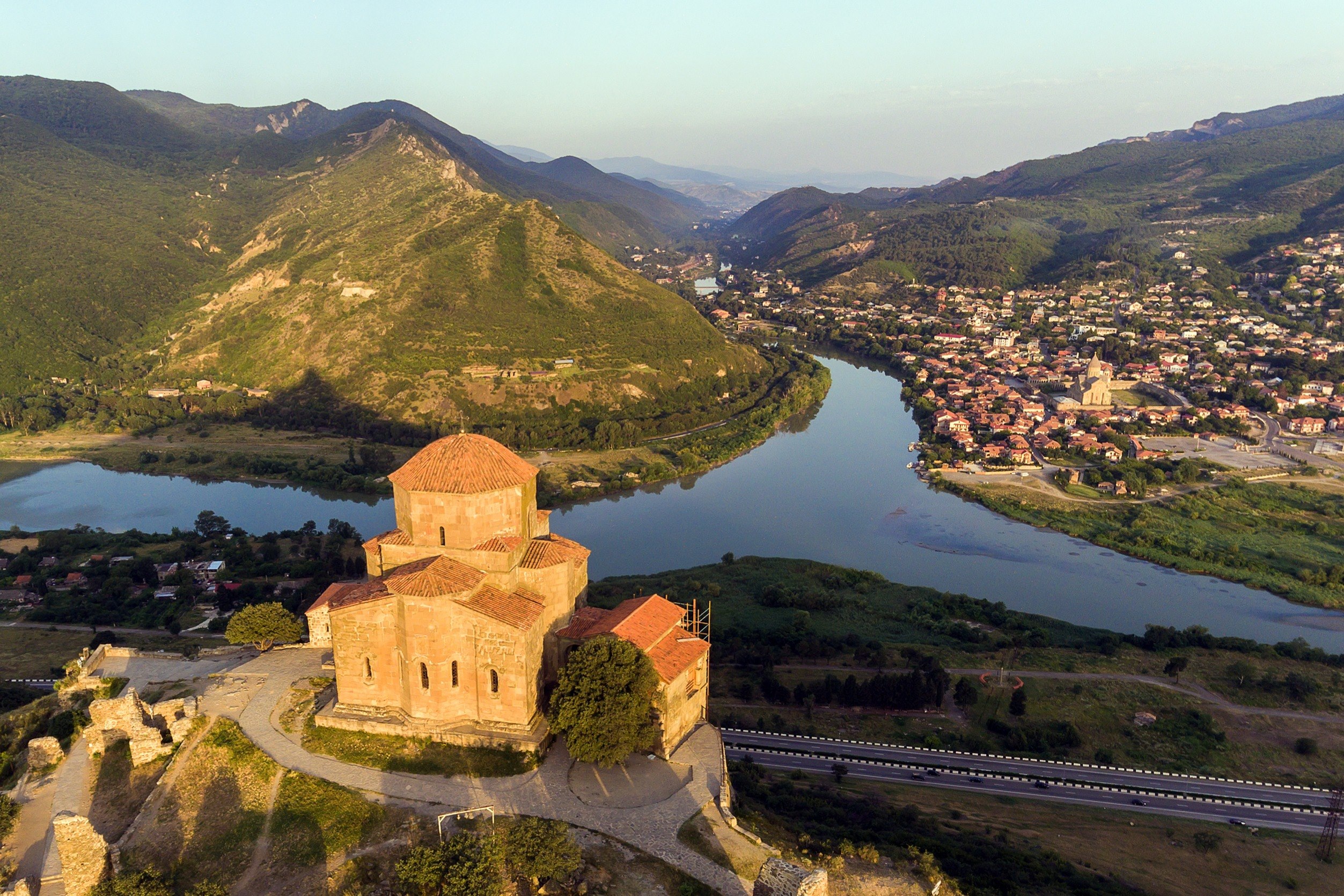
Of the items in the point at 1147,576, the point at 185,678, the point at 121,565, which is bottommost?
the point at 1147,576

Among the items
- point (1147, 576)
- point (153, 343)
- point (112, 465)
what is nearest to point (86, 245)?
point (153, 343)

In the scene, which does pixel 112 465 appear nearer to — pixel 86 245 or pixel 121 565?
pixel 121 565

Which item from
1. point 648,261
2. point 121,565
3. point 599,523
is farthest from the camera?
point 648,261

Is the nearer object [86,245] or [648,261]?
[86,245]

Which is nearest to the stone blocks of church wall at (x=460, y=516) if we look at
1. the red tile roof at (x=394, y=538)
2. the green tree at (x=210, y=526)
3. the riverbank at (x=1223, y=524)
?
the red tile roof at (x=394, y=538)

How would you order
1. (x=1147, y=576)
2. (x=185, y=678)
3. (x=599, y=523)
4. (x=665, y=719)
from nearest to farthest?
(x=665, y=719)
(x=185, y=678)
(x=1147, y=576)
(x=599, y=523)

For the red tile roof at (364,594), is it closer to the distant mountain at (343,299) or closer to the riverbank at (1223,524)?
the riverbank at (1223,524)

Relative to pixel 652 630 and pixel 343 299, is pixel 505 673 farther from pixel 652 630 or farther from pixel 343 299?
pixel 343 299

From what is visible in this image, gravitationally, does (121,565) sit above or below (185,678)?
below

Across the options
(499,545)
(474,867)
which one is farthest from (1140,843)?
(499,545)
